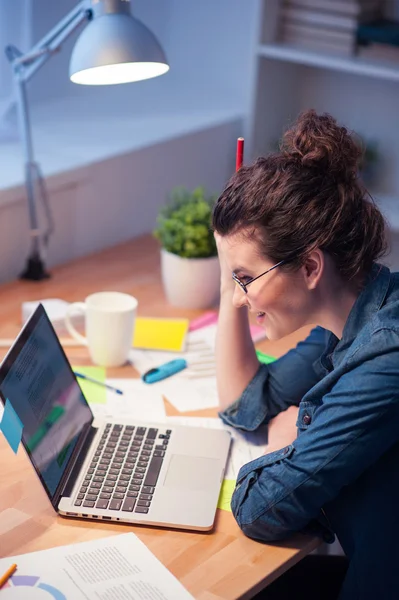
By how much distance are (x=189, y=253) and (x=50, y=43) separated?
1.77 ft

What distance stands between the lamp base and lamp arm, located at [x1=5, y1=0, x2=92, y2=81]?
0.42 meters

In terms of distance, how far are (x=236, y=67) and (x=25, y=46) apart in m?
0.64

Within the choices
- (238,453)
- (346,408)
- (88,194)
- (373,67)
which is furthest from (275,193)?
(373,67)

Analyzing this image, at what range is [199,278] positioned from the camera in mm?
1927

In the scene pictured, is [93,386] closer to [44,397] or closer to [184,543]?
[44,397]

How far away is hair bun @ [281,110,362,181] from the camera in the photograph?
1.29 metres

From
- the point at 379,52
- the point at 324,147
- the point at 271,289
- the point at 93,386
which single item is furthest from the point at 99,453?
the point at 379,52

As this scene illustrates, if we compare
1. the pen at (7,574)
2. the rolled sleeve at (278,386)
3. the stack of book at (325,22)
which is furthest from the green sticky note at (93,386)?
the stack of book at (325,22)

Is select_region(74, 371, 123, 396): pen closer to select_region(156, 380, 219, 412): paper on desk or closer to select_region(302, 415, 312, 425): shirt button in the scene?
select_region(156, 380, 219, 412): paper on desk

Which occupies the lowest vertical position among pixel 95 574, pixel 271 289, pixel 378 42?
pixel 95 574

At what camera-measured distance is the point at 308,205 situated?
1.25 meters

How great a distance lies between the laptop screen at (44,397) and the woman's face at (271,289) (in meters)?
0.33

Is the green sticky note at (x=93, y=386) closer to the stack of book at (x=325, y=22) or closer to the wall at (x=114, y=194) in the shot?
the wall at (x=114, y=194)

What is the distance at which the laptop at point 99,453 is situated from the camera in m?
1.24
